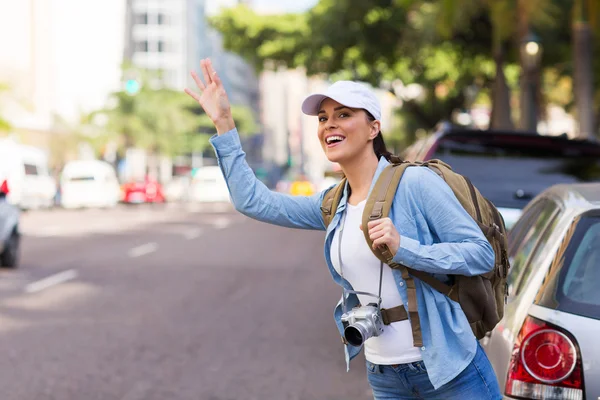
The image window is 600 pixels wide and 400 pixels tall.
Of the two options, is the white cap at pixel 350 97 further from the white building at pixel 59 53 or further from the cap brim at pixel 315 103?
the white building at pixel 59 53

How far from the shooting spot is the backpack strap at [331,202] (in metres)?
3.58

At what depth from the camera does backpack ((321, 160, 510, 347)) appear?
3.34 m

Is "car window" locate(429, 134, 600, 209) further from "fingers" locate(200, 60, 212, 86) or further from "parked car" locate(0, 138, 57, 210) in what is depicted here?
"parked car" locate(0, 138, 57, 210)

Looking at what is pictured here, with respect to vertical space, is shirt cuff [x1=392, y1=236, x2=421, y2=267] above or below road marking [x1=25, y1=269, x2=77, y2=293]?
above

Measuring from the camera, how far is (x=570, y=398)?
12.7ft

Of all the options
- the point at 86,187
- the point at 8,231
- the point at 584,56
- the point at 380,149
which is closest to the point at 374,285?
the point at 380,149

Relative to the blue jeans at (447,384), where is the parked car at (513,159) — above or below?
above

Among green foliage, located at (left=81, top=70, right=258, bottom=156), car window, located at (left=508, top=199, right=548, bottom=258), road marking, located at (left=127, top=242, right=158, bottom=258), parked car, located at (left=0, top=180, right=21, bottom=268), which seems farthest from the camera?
green foliage, located at (left=81, top=70, right=258, bottom=156)

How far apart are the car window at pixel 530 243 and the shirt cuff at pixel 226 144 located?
1.62 meters

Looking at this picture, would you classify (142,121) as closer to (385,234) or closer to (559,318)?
(559,318)

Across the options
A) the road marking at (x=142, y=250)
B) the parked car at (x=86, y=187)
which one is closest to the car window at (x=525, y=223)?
the road marking at (x=142, y=250)

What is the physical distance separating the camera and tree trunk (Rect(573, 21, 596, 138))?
15.4m

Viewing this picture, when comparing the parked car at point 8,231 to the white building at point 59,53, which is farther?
the white building at point 59,53

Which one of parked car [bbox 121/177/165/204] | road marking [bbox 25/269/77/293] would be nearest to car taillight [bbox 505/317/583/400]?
road marking [bbox 25/269/77/293]
